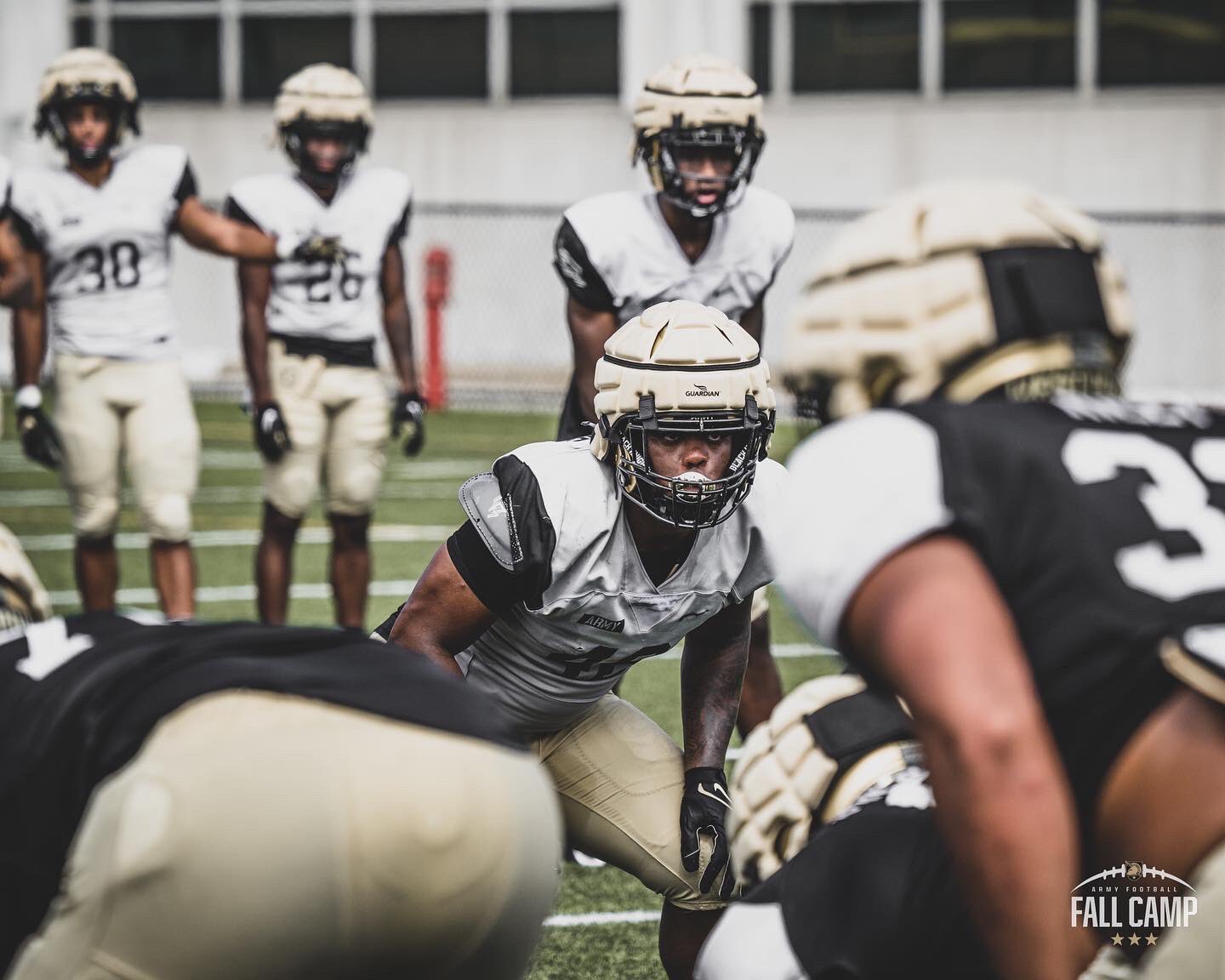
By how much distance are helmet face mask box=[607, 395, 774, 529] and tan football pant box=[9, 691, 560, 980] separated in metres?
1.31

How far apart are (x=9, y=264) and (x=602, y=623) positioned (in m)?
3.65

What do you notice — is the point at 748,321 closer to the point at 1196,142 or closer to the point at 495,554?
the point at 495,554

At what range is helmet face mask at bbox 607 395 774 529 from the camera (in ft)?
10.9

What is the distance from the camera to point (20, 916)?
214 centimetres

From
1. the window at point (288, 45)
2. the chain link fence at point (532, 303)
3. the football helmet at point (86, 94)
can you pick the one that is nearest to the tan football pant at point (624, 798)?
the football helmet at point (86, 94)

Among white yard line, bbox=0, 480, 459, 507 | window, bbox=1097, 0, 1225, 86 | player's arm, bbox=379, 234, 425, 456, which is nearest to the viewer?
player's arm, bbox=379, 234, 425, 456

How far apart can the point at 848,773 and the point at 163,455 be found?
427cm

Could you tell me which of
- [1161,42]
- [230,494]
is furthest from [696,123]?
[1161,42]

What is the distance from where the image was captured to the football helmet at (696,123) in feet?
17.0

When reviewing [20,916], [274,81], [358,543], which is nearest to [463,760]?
[20,916]

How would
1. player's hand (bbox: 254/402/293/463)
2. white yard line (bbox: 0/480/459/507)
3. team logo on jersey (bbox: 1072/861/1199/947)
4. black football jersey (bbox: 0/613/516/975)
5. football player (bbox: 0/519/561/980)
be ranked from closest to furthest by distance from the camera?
team logo on jersey (bbox: 1072/861/1199/947) < football player (bbox: 0/519/561/980) < black football jersey (bbox: 0/613/516/975) < player's hand (bbox: 254/402/293/463) < white yard line (bbox: 0/480/459/507)

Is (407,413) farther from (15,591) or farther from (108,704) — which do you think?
(108,704)

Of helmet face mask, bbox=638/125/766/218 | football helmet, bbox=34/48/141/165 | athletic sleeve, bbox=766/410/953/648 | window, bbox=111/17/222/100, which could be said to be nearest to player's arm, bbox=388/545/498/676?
athletic sleeve, bbox=766/410/953/648

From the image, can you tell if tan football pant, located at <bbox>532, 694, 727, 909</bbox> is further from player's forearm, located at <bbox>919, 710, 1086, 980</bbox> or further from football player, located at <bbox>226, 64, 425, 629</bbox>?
football player, located at <bbox>226, 64, 425, 629</bbox>
